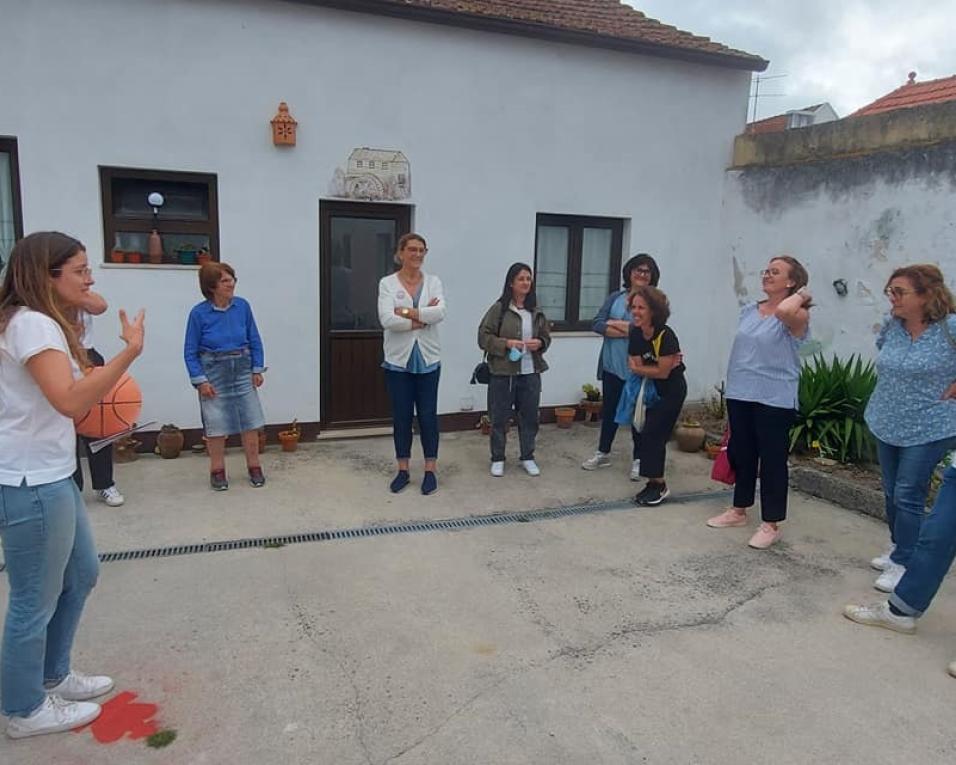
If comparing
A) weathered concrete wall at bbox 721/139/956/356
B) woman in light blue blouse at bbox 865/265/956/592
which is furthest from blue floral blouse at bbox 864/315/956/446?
weathered concrete wall at bbox 721/139/956/356

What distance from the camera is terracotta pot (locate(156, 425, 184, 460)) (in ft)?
18.8

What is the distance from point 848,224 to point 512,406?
3.54 meters

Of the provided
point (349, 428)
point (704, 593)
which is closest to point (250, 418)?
point (349, 428)

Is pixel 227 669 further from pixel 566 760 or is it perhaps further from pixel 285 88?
pixel 285 88

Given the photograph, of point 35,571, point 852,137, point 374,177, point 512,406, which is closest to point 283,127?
point 374,177

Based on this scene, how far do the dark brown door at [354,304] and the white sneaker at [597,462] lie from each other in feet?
6.78

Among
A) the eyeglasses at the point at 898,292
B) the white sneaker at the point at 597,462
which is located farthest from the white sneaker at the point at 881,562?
the white sneaker at the point at 597,462

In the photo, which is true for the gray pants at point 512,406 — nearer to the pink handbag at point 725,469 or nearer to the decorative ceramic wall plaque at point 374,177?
the pink handbag at point 725,469

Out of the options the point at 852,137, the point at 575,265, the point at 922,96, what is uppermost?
the point at 922,96

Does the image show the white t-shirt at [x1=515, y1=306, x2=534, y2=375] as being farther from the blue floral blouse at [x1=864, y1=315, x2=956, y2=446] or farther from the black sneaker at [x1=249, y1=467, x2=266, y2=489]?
the blue floral blouse at [x1=864, y1=315, x2=956, y2=446]

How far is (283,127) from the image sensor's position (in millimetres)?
5742

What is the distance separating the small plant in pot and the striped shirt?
147 inches

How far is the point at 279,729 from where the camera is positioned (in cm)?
252

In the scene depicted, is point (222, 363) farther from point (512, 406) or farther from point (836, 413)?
point (836, 413)
